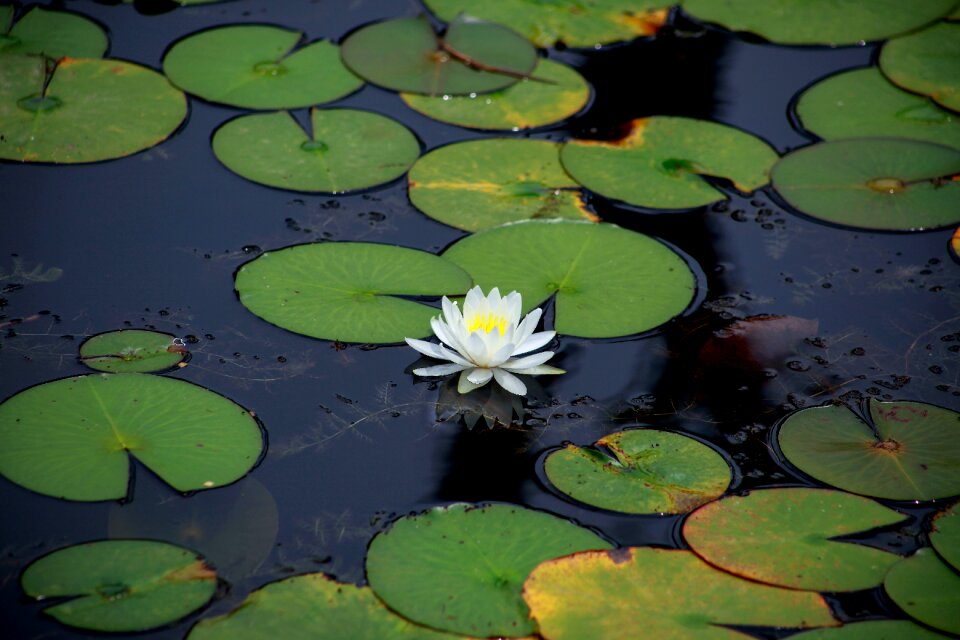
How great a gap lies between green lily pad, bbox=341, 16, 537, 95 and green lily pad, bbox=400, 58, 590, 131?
0.19 feet

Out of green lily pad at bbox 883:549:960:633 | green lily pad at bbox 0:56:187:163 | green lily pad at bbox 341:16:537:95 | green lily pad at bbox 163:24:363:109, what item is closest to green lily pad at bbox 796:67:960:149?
green lily pad at bbox 341:16:537:95

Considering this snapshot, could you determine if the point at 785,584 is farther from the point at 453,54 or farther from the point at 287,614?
the point at 453,54

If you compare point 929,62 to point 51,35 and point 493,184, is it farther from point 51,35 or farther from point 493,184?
point 51,35

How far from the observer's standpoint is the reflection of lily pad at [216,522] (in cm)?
276

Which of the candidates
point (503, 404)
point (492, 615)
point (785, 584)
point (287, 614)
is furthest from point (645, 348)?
point (287, 614)

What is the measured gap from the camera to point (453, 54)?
4910mm

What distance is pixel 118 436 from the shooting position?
3023 mm

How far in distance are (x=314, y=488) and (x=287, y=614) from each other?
46 cm

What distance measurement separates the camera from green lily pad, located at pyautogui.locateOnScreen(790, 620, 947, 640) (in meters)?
2.59

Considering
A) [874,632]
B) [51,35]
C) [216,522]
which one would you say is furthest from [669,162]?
[51,35]

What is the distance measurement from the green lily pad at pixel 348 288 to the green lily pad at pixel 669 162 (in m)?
0.92

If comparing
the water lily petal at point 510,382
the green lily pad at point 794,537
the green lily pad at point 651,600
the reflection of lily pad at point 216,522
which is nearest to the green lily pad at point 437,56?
the water lily petal at point 510,382

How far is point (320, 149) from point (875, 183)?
2332 mm

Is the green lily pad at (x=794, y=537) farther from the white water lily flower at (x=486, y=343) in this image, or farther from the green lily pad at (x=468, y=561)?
the white water lily flower at (x=486, y=343)
